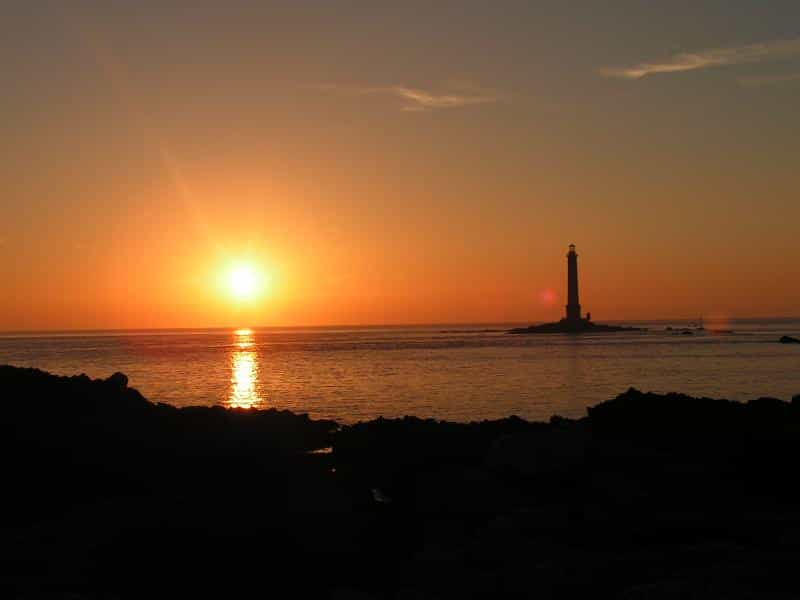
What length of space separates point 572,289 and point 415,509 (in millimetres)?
139941

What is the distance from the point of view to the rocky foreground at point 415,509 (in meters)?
11.9

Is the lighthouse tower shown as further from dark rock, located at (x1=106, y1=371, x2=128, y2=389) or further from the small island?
dark rock, located at (x1=106, y1=371, x2=128, y2=389)

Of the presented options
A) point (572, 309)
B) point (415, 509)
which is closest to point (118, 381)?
point (415, 509)

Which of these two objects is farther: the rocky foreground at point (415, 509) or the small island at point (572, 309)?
the small island at point (572, 309)

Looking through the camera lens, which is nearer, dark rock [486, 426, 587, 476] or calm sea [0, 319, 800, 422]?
dark rock [486, 426, 587, 476]

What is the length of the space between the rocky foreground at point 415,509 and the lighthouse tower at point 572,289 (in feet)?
389

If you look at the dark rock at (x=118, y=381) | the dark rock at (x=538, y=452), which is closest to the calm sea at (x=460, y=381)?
the dark rock at (x=118, y=381)

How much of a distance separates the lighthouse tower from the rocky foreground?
119 m

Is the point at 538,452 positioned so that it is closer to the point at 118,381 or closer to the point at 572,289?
the point at 118,381

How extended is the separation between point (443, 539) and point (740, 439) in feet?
33.8

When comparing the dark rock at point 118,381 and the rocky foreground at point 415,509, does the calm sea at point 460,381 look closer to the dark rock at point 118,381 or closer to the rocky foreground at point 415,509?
the dark rock at point 118,381

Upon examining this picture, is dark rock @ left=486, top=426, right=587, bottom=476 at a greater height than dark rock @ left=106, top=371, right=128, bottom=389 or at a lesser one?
lesser

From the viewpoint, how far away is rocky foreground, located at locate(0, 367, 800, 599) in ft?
39.0

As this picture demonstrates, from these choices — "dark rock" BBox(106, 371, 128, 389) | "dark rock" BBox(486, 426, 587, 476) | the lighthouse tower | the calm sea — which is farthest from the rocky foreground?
the lighthouse tower
